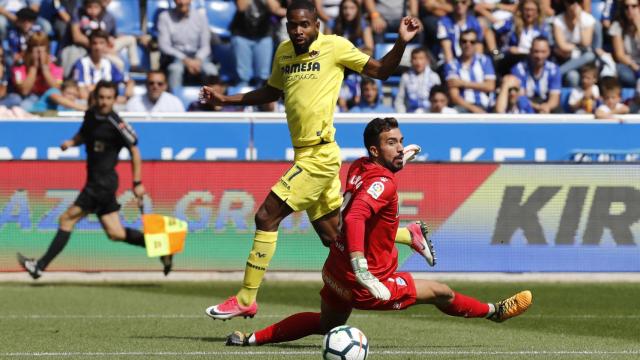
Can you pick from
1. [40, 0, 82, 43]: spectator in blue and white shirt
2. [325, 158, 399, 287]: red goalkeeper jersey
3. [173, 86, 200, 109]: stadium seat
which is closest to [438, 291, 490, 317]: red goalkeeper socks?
[325, 158, 399, 287]: red goalkeeper jersey

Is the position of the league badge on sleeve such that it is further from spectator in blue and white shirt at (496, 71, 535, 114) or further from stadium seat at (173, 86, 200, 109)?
stadium seat at (173, 86, 200, 109)

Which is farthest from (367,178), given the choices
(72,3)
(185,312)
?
(72,3)

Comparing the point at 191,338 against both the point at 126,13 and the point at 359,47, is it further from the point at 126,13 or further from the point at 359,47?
the point at 126,13

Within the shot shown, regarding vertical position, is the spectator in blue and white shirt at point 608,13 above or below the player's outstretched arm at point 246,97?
below

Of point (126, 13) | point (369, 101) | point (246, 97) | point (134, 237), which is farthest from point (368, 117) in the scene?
point (246, 97)

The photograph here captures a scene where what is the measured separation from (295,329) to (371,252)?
2.83ft

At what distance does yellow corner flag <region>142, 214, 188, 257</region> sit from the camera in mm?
14594

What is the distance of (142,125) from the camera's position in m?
15.8

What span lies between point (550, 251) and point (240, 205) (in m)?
3.68

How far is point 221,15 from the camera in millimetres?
19375

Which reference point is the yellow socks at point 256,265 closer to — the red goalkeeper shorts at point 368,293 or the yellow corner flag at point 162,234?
the red goalkeeper shorts at point 368,293

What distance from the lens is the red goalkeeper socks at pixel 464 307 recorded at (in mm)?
8788

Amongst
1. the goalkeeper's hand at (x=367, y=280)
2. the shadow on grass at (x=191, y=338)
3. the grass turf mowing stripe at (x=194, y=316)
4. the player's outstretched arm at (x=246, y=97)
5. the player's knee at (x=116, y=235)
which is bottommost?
the player's knee at (x=116, y=235)

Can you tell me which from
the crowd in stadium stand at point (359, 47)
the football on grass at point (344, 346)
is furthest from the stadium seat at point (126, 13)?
the football on grass at point (344, 346)
